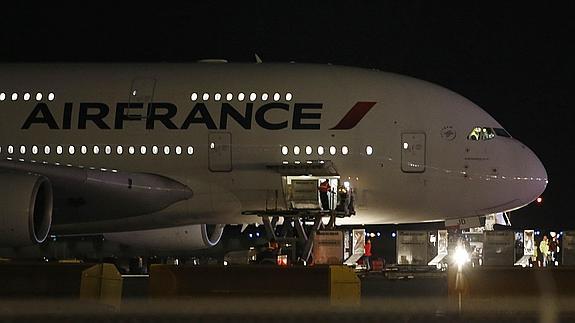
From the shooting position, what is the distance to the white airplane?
81.2ft

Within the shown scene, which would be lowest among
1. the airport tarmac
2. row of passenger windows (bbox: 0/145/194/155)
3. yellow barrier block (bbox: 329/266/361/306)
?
the airport tarmac

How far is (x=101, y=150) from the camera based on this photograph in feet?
82.3

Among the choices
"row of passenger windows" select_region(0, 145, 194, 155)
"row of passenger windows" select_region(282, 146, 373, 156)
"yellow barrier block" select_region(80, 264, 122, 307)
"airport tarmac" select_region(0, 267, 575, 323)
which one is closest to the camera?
"airport tarmac" select_region(0, 267, 575, 323)

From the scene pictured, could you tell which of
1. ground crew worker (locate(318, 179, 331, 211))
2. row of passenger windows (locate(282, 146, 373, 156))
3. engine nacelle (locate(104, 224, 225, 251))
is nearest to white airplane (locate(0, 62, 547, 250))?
row of passenger windows (locate(282, 146, 373, 156))

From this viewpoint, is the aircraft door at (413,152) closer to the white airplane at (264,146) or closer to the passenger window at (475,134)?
the white airplane at (264,146)

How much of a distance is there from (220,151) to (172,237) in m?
3.28

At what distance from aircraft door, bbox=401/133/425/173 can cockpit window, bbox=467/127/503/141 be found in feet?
3.27

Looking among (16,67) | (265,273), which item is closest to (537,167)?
(265,273)

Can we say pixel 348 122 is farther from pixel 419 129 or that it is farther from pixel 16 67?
pixel 16 67

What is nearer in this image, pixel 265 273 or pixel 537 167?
pixel 265 273

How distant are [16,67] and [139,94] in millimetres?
3061

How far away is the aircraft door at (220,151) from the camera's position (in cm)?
2480

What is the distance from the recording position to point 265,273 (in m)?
17.4

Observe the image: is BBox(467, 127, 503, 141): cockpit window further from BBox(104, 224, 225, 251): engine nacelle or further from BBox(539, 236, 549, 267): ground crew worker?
BBox(539, 236, 549, 267): ground crew worker
